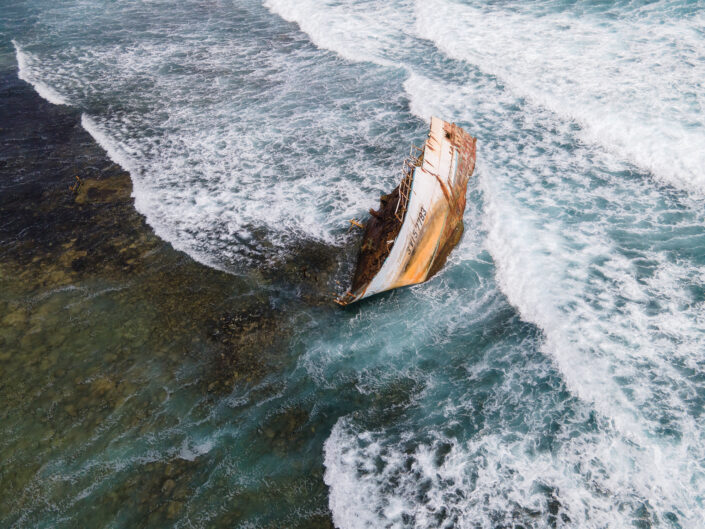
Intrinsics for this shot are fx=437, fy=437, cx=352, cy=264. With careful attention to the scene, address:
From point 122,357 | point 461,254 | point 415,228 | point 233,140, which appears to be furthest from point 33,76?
point 461,254

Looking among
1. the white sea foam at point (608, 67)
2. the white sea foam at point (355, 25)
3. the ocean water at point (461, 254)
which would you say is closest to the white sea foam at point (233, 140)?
the ocean water at point (461, 254)

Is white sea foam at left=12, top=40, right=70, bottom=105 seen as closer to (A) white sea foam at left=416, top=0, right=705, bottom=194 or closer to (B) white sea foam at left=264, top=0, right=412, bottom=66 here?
(B) white sea foam at left=264, top=0, right=412, bottom=66

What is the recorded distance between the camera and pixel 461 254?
11508mm

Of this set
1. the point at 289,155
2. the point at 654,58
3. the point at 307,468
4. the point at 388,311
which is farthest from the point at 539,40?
the point at 307,468

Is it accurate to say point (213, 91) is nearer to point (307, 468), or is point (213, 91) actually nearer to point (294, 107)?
point (294, 107)

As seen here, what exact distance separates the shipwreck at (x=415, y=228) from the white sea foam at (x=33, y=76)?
17260mm

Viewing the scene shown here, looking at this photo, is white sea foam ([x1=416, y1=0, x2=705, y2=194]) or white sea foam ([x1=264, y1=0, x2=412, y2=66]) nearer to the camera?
white sea foam ([x1=416, y1=0, x2=705, y2=194])

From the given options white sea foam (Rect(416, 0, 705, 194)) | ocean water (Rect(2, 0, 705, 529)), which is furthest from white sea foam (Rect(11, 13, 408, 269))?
white sea foam (Rect(416, 0, 705, 194))

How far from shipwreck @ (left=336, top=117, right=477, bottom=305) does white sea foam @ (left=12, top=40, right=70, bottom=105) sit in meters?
17.3

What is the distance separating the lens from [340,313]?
10.2 meters

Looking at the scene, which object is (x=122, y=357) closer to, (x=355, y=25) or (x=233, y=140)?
(x=233, y=140)

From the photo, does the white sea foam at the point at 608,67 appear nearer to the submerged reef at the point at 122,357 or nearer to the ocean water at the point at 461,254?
the ocean water at the point at 461,254

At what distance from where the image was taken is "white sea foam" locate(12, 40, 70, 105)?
66.0ft

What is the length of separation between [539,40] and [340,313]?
19.8 m
